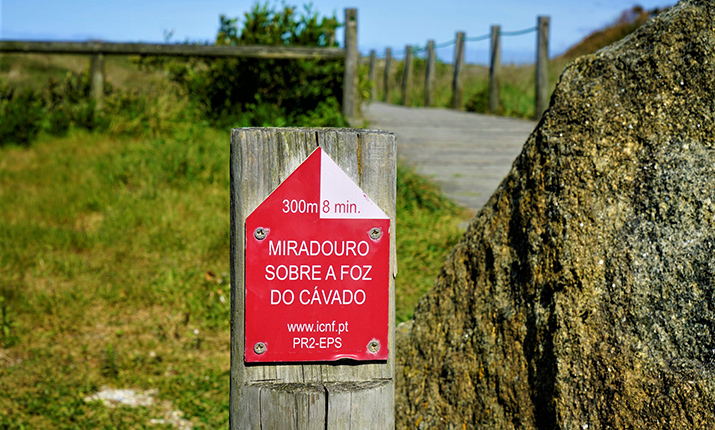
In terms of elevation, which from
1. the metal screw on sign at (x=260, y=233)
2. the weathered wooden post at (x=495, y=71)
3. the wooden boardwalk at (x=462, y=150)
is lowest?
the metal screw on sign at (x=260, y=233)

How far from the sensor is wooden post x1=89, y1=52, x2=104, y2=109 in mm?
7926

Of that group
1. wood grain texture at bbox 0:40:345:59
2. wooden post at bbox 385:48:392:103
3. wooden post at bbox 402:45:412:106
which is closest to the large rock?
wood grain texture at bbox 0:40:345:59

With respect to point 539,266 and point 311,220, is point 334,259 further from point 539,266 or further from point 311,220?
point 539,266

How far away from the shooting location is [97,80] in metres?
8.01

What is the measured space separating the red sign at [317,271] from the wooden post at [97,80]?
289 inches

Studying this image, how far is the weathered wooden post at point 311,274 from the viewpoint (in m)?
1.43

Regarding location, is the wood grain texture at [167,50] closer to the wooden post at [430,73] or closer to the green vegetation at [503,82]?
the green vegetation at [503,82]

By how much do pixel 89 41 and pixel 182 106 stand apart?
1.33 m

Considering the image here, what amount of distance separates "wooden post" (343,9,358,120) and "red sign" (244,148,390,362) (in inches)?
238

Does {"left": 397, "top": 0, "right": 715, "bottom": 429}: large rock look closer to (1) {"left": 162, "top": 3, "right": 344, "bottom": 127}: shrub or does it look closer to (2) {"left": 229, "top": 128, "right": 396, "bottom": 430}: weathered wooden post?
(2) {"left": 229, "top": 128, "right": 396, "bottom": 430}: weathered wooden post

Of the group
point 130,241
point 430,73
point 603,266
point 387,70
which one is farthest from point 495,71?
point 603,266

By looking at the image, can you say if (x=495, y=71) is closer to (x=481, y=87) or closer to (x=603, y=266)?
(x=481, y=87)

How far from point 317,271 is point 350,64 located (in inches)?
241

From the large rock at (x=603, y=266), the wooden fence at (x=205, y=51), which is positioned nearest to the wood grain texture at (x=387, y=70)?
the wooden fence at (x=205, y=51)
